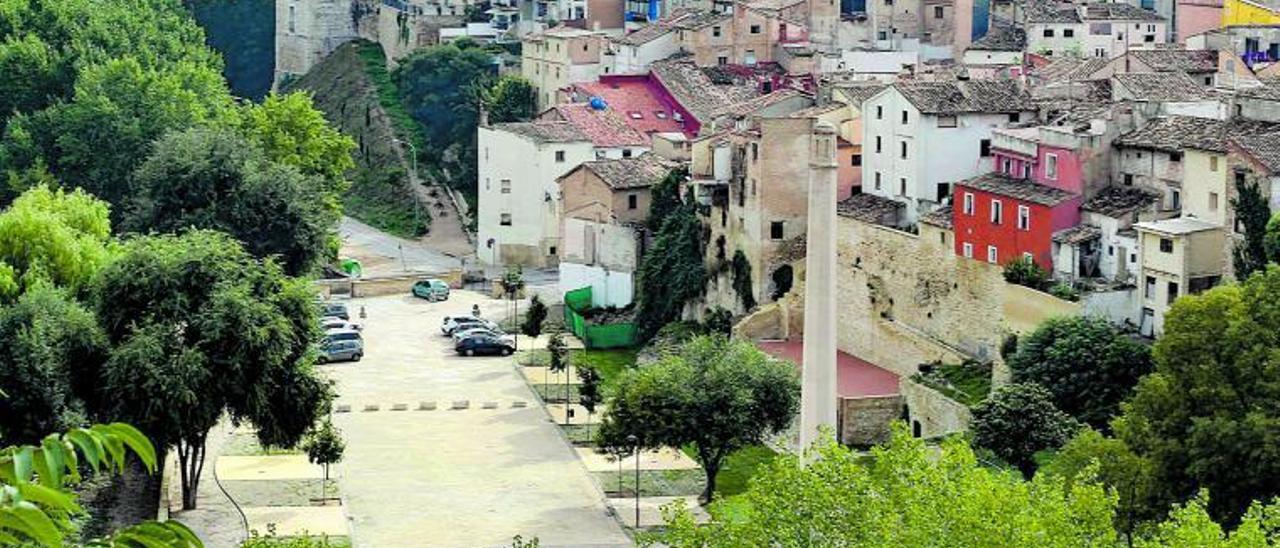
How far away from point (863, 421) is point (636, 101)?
25.4m

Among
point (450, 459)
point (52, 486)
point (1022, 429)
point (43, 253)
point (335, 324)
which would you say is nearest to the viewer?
point (52, 486)

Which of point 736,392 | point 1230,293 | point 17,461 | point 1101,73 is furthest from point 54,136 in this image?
point 17,461

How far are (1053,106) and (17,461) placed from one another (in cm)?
4547

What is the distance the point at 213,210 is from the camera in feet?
204

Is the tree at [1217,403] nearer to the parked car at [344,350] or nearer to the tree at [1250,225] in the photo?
the tree at [1250,225]

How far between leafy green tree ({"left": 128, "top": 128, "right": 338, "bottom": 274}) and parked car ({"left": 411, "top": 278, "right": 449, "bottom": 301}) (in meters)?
3.86

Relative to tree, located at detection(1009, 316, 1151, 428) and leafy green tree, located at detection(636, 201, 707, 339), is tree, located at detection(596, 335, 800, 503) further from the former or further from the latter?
leafy green tree, located at detection(636, 201, 707, 339)

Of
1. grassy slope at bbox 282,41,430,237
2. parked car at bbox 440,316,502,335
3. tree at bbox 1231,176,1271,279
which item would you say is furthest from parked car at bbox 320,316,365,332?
tree at bbox 1231,176,1271,279

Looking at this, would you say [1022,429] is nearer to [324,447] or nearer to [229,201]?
[324,447]

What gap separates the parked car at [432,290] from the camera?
6712cm

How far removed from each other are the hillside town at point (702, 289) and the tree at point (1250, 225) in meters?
0.08

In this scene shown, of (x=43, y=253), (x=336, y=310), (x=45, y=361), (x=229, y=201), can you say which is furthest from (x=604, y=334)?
(x=45, y=361)

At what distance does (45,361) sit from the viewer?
42812mm

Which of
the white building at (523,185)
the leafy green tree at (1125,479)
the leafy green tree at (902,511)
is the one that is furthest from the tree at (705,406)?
the white building at (523,185)
